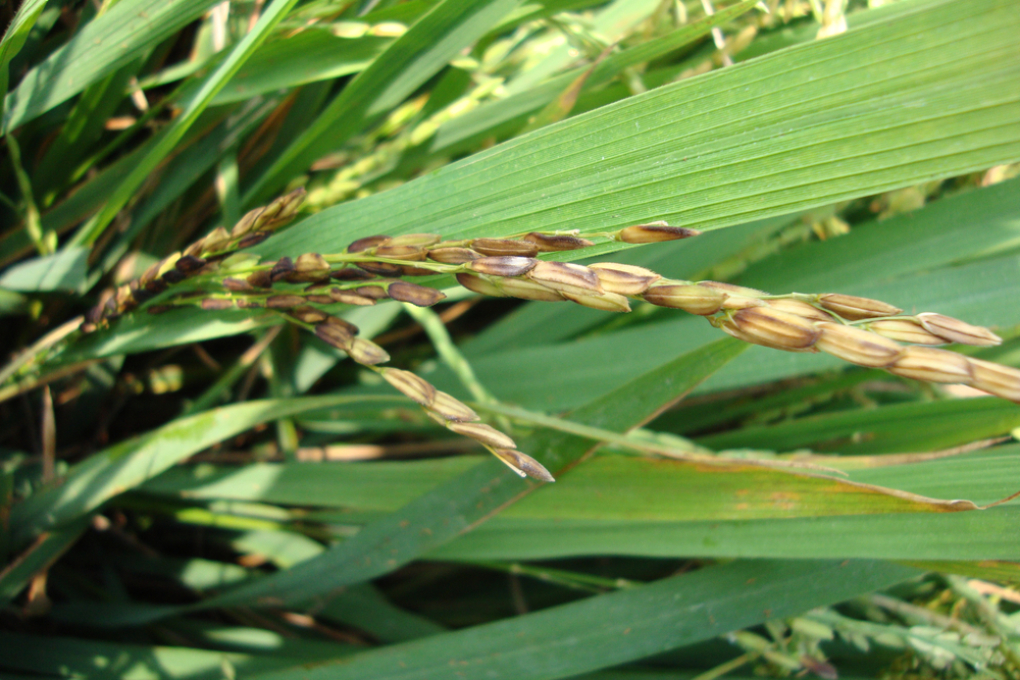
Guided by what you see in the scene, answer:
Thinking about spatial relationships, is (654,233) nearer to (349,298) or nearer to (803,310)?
(803,310)

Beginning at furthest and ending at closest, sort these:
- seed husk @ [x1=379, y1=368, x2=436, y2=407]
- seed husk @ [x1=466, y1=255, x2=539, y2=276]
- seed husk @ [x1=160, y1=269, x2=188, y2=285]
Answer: seed husk @ [x1=160, y1=269, x2=188, y2=285] → seed husk @ [x1=379, y1=368, x2=436, y2=407] → seed husk @ [x1=466, y1=255, x2=539, y2=276]

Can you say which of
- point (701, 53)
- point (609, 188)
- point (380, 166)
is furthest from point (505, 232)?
point (701, 53)

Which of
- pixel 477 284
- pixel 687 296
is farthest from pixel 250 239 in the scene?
pixel 687 296

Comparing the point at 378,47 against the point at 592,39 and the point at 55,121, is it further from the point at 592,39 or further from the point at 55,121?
the point at 55,121

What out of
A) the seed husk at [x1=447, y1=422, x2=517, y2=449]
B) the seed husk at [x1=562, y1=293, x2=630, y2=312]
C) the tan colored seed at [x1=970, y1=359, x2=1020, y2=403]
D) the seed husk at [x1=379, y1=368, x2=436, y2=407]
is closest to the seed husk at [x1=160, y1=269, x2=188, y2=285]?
the seed husk at [x1=379, y1=368, x2=436, y2=407]

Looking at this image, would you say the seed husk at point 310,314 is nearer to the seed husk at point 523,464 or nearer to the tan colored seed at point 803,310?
the seed husk at point 523,464

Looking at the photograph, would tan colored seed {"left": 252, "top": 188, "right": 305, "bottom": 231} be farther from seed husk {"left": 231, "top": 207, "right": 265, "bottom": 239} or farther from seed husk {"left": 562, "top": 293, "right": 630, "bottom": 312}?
seed husk {"left": 562, "top": 293, "right": 630, "bottom": 312}
